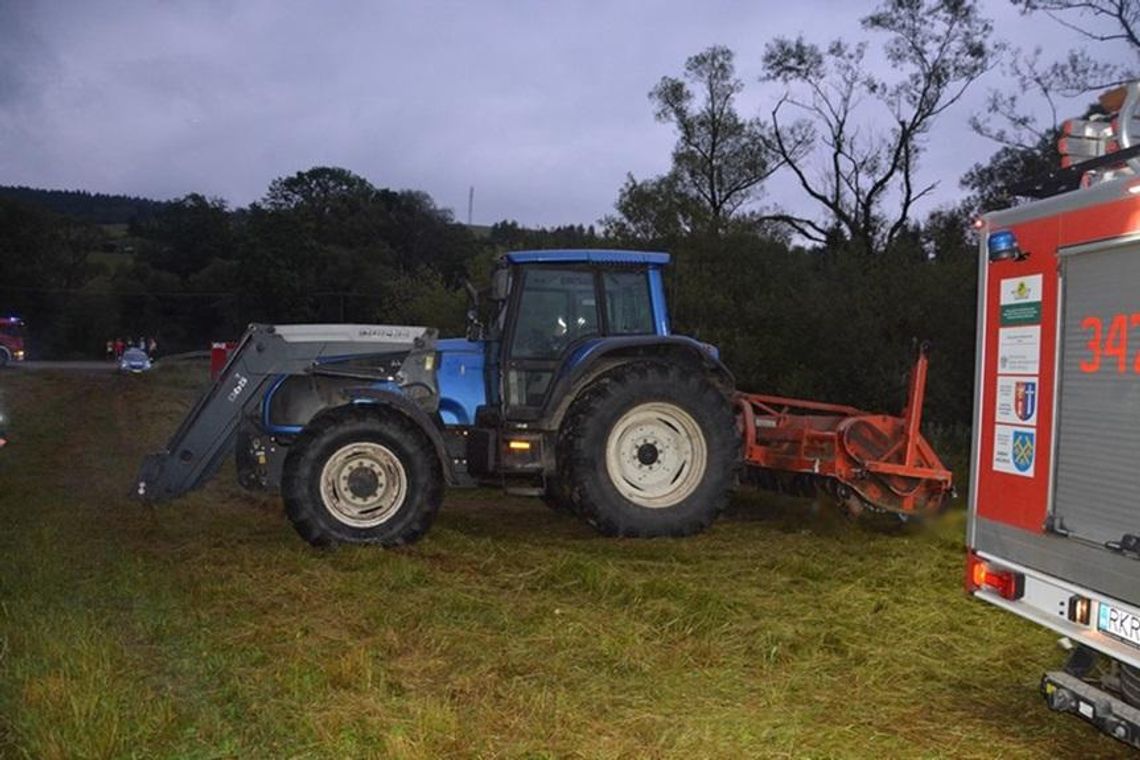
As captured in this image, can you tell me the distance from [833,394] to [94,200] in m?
78.9

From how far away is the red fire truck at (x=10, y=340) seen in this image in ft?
130

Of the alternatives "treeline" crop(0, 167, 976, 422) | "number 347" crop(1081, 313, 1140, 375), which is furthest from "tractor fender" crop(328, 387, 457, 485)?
"number 347" crop(1081, 313, 1140, 375)

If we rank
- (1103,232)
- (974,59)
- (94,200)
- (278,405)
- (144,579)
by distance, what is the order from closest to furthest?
1. (1103,232)
2. (144,579)
3. (278,405)
4. (974,59)
5. (94,200)

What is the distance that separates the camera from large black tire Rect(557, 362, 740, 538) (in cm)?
909

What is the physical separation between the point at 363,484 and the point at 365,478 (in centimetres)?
5

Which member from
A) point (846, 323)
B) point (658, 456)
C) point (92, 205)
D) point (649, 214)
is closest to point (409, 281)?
point (649, 214)

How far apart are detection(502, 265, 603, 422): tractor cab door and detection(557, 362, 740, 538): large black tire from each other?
45 centimetres

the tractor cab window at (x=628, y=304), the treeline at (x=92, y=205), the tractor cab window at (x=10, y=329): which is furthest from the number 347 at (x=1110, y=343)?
the treeline at (x=92, y=205)

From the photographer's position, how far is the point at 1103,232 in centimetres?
418

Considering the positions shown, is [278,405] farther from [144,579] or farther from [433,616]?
[433,616]

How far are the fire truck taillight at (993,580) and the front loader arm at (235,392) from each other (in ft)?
18.0

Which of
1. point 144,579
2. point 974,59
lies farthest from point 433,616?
point 974,59

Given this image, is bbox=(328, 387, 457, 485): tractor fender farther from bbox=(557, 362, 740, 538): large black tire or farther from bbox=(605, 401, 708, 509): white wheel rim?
bbox=(605, 401, 708, 509): white wheel rim

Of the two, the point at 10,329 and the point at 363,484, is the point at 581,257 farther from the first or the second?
the point at 10,329
